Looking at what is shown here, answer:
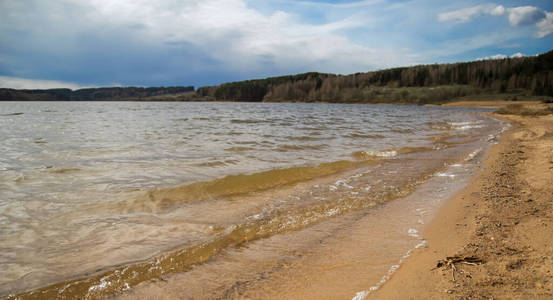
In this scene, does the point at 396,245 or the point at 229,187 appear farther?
the point at 229,187

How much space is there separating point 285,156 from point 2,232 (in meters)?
5.46

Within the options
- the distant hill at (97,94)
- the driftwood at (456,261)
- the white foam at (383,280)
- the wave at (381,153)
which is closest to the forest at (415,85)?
the distant hill at (97,94)

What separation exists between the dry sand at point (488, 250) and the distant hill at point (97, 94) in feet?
522

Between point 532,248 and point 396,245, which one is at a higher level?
point 532,248

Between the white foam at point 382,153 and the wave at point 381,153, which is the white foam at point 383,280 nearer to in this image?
the wave at point 381,153

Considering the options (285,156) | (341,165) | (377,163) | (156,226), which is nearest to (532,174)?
→ (377,163)

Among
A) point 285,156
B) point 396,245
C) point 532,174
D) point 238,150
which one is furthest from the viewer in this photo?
point 238,150

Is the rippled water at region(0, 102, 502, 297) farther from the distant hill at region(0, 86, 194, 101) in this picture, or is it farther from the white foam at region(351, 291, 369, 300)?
the distant hill at region(0, 86, 194, 101)

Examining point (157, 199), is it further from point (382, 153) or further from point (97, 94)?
point (97, 94)

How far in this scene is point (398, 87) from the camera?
381ft

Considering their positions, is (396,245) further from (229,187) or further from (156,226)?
(229,187)

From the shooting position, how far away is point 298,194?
4.26 metres

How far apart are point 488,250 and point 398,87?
129002mm

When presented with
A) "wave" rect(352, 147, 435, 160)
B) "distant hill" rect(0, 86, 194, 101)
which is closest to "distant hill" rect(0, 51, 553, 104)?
"distant hill" rect(0, 86, 194, 101)
